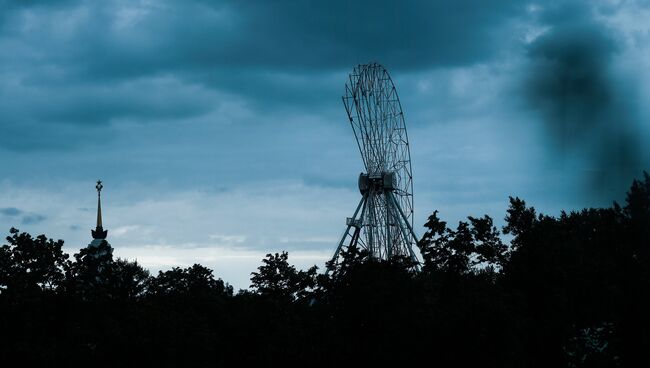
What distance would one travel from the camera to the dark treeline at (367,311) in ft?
186

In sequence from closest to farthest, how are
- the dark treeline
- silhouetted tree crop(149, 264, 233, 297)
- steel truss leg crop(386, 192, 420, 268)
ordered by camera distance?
the dark treeline
silhouetted tree crop(149, 264, 233, 297)
steel truss leg crop(386, 192, 420, 268)

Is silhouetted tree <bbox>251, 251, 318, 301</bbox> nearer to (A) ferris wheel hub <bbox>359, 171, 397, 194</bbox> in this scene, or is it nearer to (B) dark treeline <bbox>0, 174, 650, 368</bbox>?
(B) dark treeline <bbox>0, 174, 650, 368</bbox>

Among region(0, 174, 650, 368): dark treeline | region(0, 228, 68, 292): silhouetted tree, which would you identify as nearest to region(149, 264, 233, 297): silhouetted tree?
region(0, 174, 650, 368): dark treeline

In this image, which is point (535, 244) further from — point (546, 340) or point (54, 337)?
point (54, 337)

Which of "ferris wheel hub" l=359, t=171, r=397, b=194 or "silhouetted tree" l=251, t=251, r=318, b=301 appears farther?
"ferris wheel hub" l=359, t=171, r=397, b=194

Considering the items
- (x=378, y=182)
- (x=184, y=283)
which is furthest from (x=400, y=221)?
(x=184, y=283)

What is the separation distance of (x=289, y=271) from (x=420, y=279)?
906cm

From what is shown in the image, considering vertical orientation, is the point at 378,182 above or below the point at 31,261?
above

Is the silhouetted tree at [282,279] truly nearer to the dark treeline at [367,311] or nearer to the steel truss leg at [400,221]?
the dark treeline at [367,311]

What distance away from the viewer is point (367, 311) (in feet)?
194

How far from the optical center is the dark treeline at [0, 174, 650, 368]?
56562mm

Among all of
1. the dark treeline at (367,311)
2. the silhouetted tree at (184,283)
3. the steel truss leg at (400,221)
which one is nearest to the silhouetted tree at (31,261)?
the dark treeline at (367,311)

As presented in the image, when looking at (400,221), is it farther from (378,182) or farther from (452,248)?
(452,248)

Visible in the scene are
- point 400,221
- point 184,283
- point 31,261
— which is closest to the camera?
point 31,261
